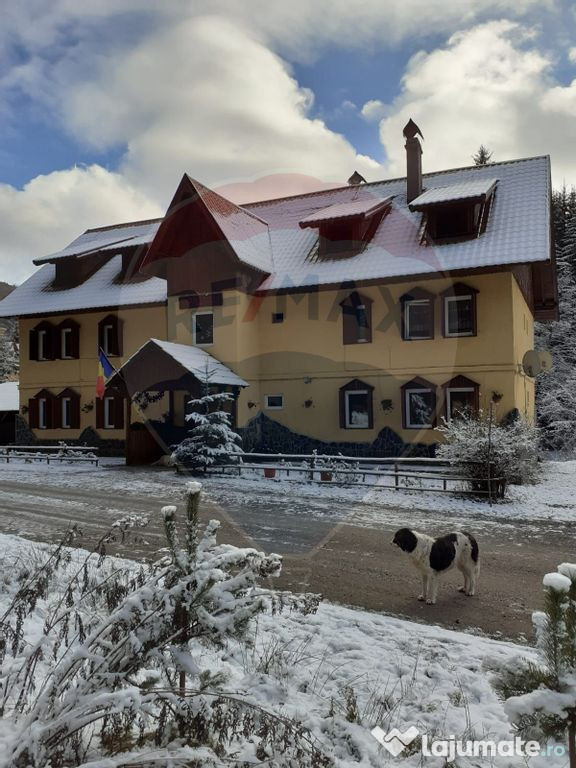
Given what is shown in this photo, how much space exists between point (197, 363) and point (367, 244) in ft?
28.7

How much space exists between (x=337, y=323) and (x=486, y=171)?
10.2m

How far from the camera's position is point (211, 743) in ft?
11.3

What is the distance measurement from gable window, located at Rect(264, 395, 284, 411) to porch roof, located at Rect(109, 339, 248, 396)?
207cm

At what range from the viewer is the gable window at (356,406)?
21.5 metres

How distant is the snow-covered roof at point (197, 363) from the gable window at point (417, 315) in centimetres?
683

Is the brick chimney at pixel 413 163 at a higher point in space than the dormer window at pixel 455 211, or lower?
higher

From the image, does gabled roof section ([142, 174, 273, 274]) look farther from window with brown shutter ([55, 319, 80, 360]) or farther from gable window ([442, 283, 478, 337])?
gable window ([442, 283, 478, 337])

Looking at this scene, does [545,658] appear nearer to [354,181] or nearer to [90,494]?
[90,494]

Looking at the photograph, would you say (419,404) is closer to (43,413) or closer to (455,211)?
(455,211)

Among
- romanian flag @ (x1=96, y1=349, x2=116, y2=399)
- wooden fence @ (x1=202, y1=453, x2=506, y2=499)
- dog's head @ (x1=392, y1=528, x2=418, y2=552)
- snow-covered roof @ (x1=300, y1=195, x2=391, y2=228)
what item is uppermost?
snow-covered roof @ (x1=300, y1=195, x2=391, y2=228)

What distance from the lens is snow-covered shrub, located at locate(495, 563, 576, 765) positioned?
2.45m

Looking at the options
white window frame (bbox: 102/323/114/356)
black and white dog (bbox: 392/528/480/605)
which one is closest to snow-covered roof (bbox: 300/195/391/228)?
white window frame (bbox: 102/323/114/356)

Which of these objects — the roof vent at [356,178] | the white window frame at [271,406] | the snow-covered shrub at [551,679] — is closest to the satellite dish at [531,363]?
the white window frame at [271,406]

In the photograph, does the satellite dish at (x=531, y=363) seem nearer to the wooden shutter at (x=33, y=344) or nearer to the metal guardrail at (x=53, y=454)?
the metal guardrail at (x=53, y=454)
